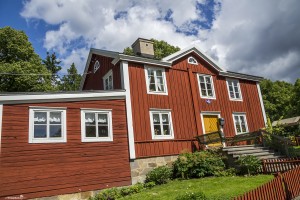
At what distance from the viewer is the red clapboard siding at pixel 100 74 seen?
18.3 meters

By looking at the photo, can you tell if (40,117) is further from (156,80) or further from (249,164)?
(249,164)

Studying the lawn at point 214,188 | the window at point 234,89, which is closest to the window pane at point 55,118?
the lawn at point 214,188

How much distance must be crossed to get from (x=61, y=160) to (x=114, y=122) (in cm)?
354

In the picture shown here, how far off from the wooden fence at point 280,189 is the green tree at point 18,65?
2610 cm

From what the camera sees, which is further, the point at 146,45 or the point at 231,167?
the point at 146,45

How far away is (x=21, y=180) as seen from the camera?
1234 cm

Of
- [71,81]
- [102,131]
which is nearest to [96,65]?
[102,131]

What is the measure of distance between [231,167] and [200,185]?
13.2ft

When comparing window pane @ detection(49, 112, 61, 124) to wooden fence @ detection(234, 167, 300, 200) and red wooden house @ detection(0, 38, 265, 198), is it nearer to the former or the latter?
red wooden house @ detection(0, 38, 265, 198)

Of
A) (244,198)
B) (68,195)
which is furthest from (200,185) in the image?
(68,195)

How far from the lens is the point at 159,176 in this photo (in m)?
15.1

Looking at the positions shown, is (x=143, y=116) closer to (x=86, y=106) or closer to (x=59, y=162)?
(x=86, y=106)

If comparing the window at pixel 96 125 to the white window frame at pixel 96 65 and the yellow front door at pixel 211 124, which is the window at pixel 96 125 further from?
the yellow front door at pixel 211 124

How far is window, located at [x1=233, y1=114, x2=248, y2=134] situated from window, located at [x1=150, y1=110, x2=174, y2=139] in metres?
6.99
